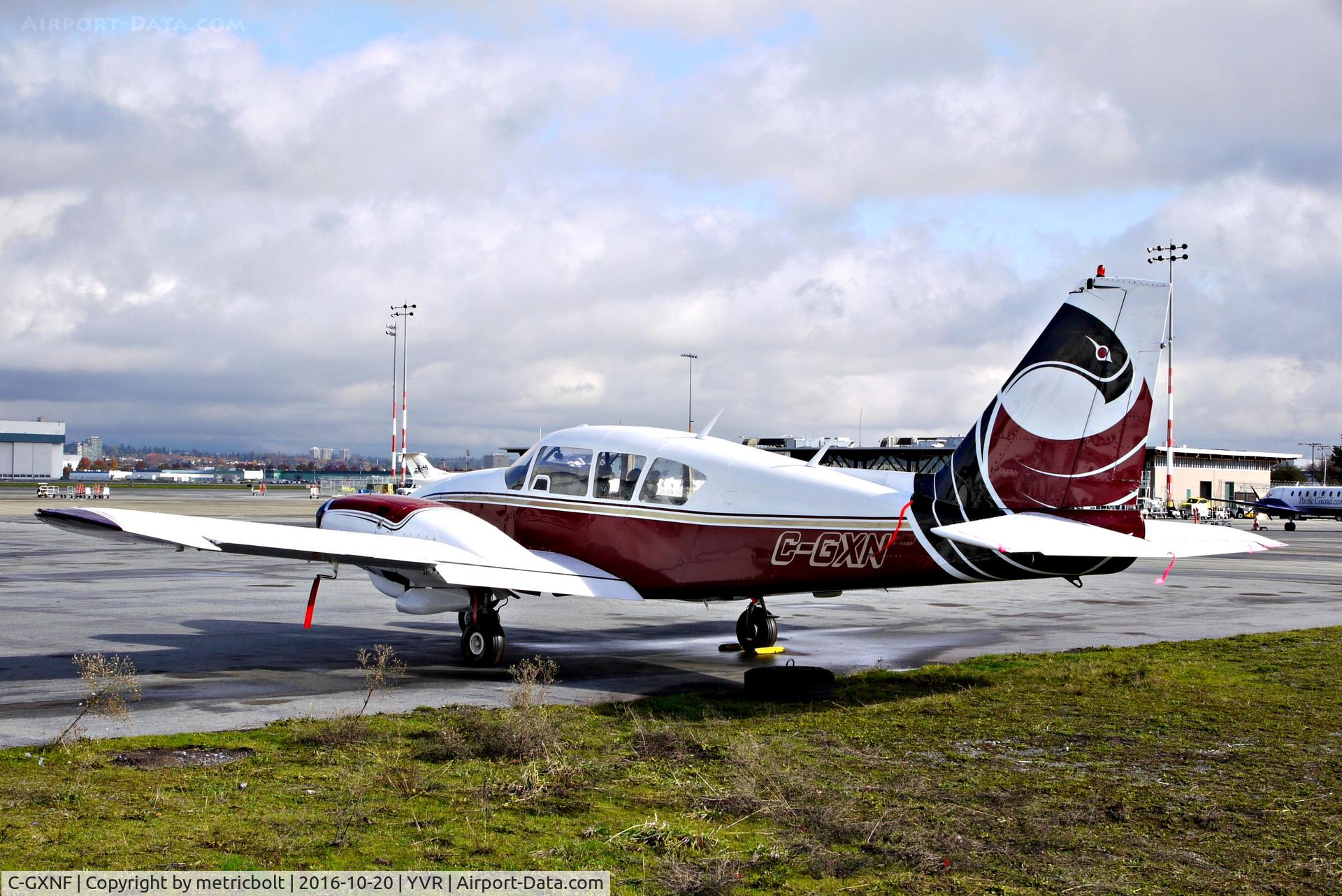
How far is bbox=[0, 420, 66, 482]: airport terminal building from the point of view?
162625 mm

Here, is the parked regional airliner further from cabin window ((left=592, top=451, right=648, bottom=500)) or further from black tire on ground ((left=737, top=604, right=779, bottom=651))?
cabin window ((left=592, top=451, right=648, bottom=500))

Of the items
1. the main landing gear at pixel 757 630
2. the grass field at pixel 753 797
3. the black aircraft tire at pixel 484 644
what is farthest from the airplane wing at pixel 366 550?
Result: the grass field at pixel 753 797

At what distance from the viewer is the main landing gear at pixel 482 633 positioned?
1334 cm

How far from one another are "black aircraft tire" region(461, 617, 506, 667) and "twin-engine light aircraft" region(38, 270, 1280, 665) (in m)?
0.02

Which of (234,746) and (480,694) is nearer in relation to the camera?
(234,746)

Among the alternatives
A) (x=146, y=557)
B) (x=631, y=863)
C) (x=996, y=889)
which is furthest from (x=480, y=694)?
(x=146, y=557)

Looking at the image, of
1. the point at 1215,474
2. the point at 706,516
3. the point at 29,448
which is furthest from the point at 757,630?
the point at 29,448

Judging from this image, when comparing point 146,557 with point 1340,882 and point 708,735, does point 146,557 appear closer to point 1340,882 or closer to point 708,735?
point 708,735

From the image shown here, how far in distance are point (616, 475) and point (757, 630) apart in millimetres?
3039

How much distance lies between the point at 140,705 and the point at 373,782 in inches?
167

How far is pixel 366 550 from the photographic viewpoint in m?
12.2

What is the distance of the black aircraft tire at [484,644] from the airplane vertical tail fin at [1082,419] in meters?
5.57

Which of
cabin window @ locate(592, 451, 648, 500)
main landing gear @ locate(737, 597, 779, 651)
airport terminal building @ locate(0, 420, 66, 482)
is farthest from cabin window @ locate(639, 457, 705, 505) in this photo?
airport terminal building @ locate(0, 420, 66, 482)

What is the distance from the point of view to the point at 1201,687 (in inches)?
462
